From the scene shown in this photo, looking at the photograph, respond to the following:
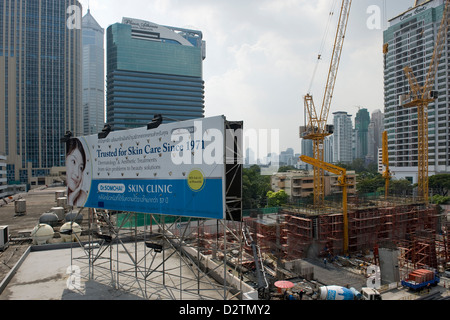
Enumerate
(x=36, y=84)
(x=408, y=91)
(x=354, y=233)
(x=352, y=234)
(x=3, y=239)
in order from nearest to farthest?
1. (x=3, y=239)
2. (x=352, y=234)
3. (x=354, y=233)
4. (x=408, y=91)
5. (x=36, y=84)

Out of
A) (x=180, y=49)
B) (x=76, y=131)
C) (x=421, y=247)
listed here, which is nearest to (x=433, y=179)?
(x=421, y=247)

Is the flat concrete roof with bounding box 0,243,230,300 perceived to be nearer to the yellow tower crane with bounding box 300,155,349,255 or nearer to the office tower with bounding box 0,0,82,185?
the yellow tower crane with bounding box 300,155,349,255

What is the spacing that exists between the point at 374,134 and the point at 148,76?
120586 millimetres

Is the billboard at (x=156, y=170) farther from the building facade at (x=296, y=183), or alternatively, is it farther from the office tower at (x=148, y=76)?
the office tower at (x=148, y=76)

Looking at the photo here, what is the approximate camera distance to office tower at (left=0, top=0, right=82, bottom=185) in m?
96.6

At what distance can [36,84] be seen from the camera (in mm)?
101375

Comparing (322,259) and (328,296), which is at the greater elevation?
(328,296)

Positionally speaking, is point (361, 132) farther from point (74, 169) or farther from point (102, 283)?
point (102, 283)

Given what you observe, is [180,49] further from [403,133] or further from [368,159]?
[368,159]

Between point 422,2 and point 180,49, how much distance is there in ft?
272

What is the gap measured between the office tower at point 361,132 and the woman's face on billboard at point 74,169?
16866 centimetres

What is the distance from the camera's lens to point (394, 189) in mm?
62062

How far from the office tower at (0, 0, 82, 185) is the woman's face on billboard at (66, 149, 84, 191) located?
96326 millimetres

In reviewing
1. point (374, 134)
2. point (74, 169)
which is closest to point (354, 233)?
point (74, 169)
